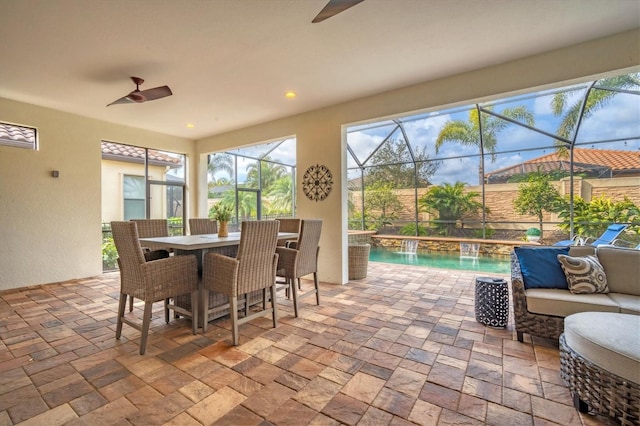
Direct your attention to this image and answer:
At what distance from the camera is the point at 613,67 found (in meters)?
2.84

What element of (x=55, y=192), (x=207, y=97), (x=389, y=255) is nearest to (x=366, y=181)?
(x=389, y=255)

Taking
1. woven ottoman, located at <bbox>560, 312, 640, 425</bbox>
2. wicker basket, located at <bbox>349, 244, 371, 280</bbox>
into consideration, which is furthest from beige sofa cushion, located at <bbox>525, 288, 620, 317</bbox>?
wicker basket, located at <bbox>349, 244, 371, 280</bbox>

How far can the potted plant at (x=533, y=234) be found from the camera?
7.56 metres

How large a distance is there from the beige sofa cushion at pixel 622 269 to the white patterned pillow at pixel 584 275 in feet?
0.26

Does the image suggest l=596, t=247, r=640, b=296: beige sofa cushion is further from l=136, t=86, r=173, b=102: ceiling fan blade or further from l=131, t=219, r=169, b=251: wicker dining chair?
l=136, t=86, r=173, b=102: ceiling fan blade

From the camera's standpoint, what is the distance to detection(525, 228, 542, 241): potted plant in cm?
756

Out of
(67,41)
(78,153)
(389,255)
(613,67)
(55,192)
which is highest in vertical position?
(67,41)

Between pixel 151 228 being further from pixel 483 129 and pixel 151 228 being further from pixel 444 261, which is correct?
pixel 483 129

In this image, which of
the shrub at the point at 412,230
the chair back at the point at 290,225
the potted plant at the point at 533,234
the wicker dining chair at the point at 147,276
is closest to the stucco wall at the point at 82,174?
the chair back at the point at 290,225

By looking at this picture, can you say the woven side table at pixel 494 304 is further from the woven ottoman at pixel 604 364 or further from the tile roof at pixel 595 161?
the tile roof at pixel 595 161

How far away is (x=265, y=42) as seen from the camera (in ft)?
9.32

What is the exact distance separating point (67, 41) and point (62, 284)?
376 centimetres

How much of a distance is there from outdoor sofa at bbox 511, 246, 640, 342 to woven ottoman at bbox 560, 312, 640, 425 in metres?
0.48

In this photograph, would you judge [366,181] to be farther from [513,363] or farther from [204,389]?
Answer: [204,389]
